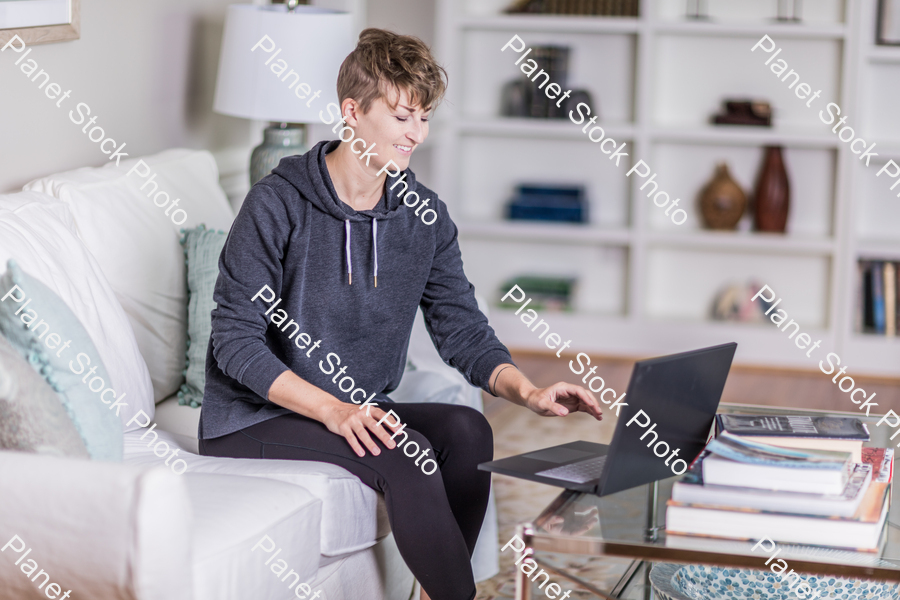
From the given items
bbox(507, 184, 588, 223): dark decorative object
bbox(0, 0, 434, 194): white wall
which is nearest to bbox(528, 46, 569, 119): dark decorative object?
bbox(507, 184, 588, 223): dark decorative object

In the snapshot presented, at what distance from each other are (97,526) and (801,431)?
894mm

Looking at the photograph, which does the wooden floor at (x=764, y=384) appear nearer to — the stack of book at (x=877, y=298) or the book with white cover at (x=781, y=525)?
the stack of book at (x=877, y=298)

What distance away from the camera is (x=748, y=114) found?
3.82 metres

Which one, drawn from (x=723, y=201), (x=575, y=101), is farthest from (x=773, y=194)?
(x=575, y=101)

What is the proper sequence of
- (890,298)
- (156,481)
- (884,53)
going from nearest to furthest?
1. (156,481)
2. (884,53)
3. (890,298)

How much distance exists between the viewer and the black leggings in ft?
4.91

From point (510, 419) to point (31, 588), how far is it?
2091 millimetres

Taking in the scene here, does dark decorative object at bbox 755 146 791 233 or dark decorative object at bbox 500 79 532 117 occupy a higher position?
dark decorative object at bbox 500 79 532 117

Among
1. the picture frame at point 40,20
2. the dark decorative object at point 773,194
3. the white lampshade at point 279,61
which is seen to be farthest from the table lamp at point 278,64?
the dark decorative object at point 773,194

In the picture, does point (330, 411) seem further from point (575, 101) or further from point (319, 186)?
point (575, 101)

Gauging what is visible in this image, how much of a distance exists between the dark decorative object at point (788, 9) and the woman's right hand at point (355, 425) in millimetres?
2936

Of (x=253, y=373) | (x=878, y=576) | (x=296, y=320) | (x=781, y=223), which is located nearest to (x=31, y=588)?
(x=253, y=373)

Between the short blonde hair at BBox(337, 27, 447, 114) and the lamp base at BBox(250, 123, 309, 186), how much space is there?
97 cm

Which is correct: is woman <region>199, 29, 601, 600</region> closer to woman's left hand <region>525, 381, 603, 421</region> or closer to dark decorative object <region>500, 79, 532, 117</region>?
woman's left hand <region>525, 381, 603, 421</region>
